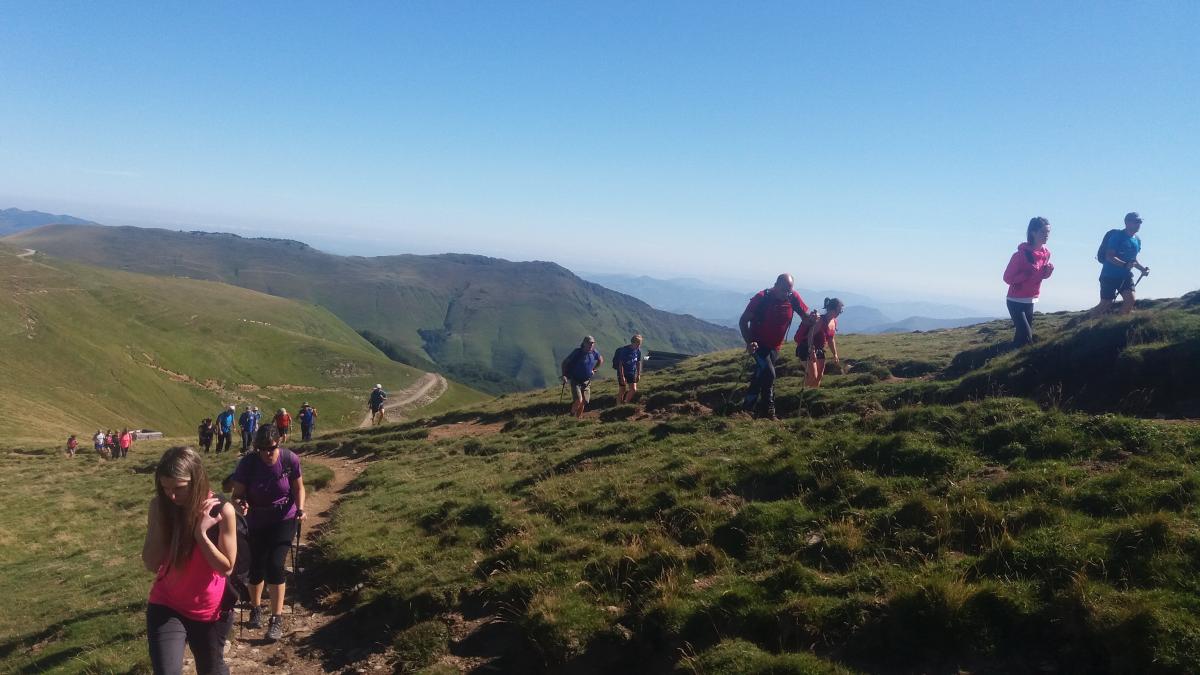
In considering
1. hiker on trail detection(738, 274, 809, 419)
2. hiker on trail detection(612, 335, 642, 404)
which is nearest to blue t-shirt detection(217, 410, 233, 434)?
hiker on trail detection(612, 335, 642, 404)

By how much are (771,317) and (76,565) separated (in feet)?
60.1

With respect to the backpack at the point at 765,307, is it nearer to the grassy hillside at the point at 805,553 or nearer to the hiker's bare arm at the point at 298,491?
the grassy hillside at the point at 805,553

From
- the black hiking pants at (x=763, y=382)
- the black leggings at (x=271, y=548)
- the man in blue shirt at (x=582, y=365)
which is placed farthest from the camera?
the man in blue shirt at (x=582, y=365)

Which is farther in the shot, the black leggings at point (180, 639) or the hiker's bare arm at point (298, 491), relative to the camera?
the hiker's bare arm at point (298, 491)

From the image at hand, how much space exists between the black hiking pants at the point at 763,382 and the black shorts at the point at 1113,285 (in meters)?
9.54

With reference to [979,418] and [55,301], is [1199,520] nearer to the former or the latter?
[979,418]

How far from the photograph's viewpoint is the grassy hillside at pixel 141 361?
70.6 metres

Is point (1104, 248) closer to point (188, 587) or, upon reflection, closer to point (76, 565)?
point (188, 587)

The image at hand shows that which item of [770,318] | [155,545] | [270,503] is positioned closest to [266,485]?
[270,503]

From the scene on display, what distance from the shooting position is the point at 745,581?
7.41 metres

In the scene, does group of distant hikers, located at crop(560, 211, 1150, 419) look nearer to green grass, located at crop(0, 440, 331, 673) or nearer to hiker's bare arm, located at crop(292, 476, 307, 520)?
hiker's bare arm, located at crop(292, 476, 307, 520)

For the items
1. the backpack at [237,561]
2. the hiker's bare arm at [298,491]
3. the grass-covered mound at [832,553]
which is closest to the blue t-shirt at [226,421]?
the grass-covered mound at [832,553]

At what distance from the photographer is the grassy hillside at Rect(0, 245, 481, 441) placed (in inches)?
2781

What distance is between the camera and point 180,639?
19.4ft
